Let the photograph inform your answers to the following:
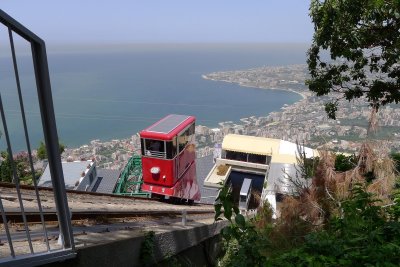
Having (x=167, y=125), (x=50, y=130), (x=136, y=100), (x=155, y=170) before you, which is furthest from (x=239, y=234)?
(x=136, y=100)

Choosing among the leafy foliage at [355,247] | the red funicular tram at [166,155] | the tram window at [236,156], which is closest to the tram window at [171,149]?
the red funicular tram at [166,155]

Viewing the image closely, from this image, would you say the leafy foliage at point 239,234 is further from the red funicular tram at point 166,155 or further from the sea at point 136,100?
the sea at point 136,100

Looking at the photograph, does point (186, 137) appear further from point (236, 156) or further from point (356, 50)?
point (236, 156)

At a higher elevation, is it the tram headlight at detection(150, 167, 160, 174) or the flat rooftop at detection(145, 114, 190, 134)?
the flat rooftop at detection(145, 114, 190, 134)

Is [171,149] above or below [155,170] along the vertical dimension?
above

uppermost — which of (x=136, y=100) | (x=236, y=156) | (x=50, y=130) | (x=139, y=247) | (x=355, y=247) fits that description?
(x=50, y=130)

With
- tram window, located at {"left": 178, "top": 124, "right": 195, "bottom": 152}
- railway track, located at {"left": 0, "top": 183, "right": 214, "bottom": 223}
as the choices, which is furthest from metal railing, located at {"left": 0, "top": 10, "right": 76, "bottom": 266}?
tram window, located at {"left": 178, "top": 124, "right": 195, "bottom": 152}

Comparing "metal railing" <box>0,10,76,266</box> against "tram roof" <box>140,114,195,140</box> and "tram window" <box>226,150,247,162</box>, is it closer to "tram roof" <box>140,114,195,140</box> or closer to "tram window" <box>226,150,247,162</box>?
"tram roof" <box>140,114,195,140</box>

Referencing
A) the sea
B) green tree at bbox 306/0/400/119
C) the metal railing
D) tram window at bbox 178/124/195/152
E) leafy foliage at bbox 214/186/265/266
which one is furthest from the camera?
the sea

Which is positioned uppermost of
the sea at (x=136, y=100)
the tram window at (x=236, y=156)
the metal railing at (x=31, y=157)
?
the metal railing at (x=31, y=157)
